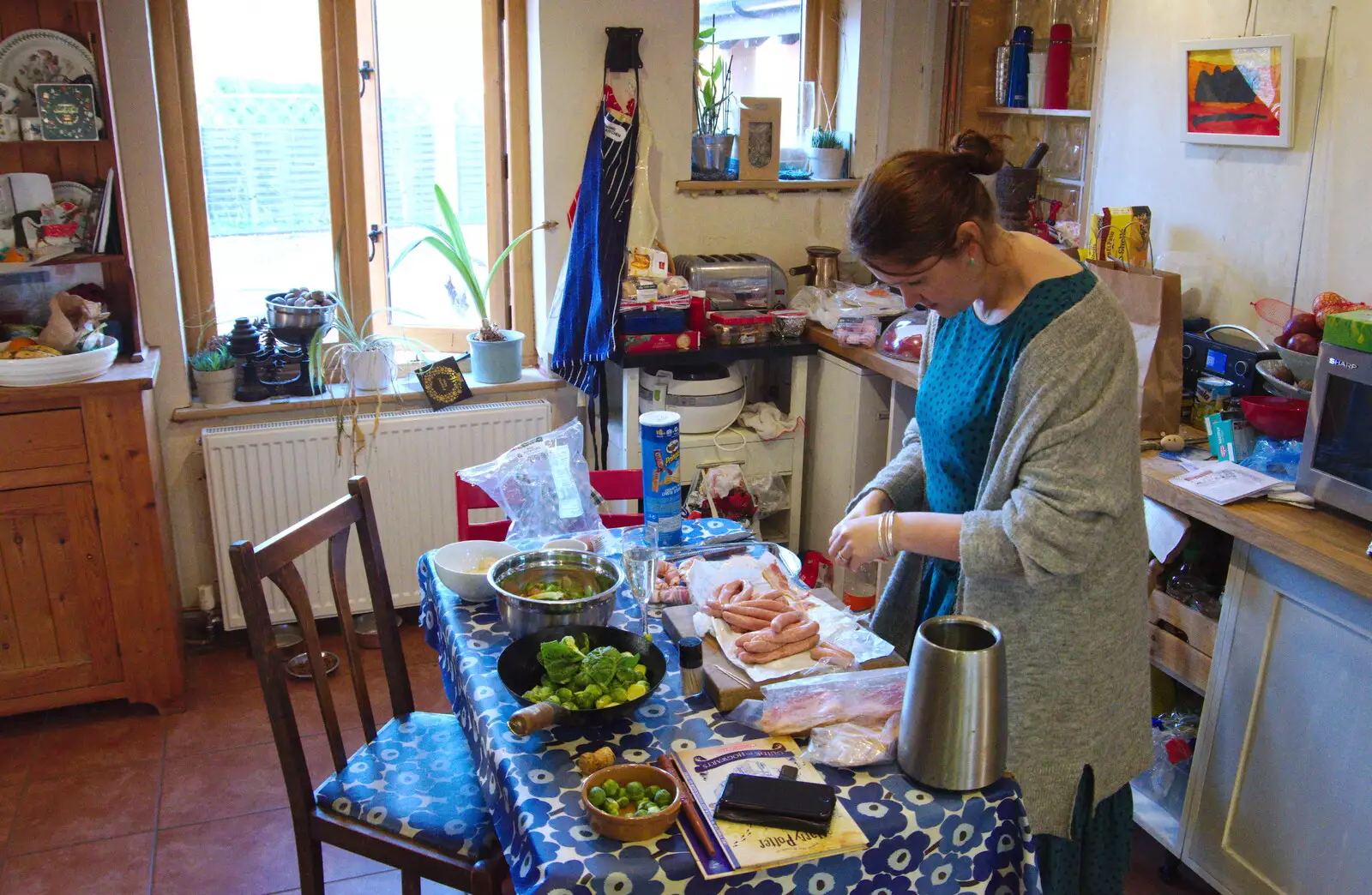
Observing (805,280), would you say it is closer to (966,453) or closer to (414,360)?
(414,360)

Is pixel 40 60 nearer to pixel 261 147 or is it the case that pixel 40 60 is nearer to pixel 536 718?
pixel 261 147

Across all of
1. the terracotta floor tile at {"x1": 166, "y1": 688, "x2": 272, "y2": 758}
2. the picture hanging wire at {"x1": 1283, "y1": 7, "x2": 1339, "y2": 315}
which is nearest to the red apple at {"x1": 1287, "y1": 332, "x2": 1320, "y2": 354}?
the picture hanging wire at {"x1": 1283, "y1": 7, "x2": 1339, "y2": 315}

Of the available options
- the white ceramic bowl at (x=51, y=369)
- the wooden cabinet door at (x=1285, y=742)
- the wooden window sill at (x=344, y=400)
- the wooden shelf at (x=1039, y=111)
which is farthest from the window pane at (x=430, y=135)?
the wooden cabinet door at (x=1285, y=742)

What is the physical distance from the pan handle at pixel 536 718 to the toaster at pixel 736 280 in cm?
211

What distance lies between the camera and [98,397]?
276 cm

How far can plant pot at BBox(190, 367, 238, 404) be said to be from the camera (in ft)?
10.5

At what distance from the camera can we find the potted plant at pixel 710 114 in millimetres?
3543

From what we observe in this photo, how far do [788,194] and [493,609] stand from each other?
7.24 feet

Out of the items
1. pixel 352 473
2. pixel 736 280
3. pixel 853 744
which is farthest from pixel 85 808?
pixel 736 280

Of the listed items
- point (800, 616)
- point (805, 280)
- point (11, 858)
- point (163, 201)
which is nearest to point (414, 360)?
point (163, 201)

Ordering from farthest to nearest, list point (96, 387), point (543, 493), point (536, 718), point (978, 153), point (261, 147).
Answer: point (261, 147), point (96, 387), point (543, 493), point (978, 153), point (536, 718)

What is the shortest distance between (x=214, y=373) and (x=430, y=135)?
0.99m

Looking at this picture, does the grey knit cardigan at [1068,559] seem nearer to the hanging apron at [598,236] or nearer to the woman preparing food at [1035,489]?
the woman preparing food at [1035,489]

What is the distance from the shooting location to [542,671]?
5.34 feet
